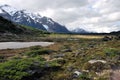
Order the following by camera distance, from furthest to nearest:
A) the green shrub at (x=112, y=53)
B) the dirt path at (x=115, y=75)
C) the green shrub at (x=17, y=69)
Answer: the green shrub at (x=112, y=53)
the dirt path at (x=115, y=75)
the green shrub at (x=17, y=69)

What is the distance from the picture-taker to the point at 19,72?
2259 centimetres

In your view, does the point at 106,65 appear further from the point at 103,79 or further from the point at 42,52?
the point at 42,52

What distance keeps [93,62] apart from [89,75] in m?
4.03

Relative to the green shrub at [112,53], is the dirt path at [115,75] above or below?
below

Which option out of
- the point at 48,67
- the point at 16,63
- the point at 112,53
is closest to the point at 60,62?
the point at 48,67

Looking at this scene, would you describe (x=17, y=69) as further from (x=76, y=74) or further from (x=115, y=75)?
(x=115, y=75)

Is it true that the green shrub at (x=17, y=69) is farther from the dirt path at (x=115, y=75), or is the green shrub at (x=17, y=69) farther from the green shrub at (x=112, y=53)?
the green shrub at (x=112, y=53)

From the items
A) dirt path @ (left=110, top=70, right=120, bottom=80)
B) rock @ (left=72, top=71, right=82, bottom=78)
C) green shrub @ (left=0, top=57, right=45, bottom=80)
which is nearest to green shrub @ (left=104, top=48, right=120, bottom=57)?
dirt path @ (left=110, top=70, right=120, bottom=80)

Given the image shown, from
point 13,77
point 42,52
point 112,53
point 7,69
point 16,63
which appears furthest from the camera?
point 42,52

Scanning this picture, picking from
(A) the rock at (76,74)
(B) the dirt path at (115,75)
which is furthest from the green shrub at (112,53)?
(A) the rock at (76,74)

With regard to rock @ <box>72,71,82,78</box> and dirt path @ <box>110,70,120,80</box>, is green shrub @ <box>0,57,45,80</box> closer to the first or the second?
rock @ <box>72,71,82,78</box>

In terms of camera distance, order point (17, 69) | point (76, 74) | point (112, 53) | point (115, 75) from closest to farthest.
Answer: point (76, 74) → point (17, 69) → point (115, 75) → point (112, 53)

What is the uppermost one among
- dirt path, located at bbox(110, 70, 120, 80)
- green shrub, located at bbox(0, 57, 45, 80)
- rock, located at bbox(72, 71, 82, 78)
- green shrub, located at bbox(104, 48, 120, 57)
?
green shrub, located at bbox(104, 48, 120, 57)

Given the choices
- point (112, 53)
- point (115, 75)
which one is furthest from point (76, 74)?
point (112, 53)
